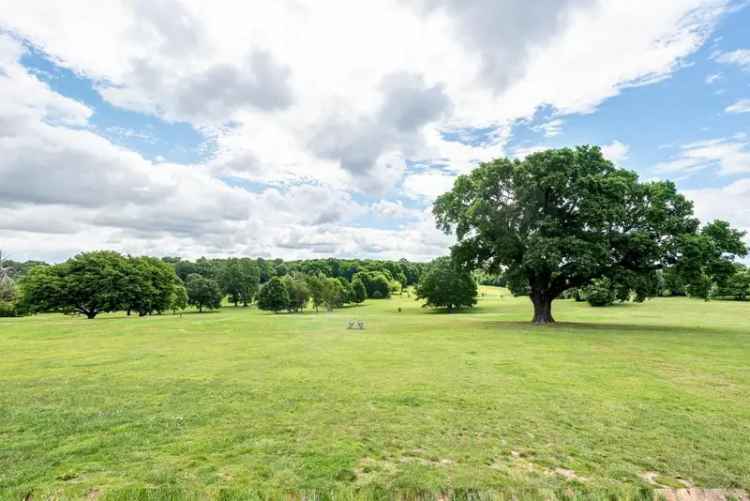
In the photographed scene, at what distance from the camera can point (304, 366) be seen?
12.9m

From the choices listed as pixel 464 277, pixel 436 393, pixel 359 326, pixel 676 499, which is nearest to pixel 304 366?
pixel 436 393

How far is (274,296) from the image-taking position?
65562mm

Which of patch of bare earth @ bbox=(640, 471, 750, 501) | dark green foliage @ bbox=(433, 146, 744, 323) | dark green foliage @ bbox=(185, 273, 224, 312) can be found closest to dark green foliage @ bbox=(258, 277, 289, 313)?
dark green foliage @ bbox=(185, 273, 224, 312)

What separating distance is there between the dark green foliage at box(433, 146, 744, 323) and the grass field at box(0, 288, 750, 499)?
494 inches

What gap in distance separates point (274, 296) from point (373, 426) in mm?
61724

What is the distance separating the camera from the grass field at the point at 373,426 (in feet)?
16.1

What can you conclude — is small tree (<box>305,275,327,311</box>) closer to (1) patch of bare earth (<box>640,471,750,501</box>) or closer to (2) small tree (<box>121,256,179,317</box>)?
(2) small tree (<box>121,256,179,317</box>)

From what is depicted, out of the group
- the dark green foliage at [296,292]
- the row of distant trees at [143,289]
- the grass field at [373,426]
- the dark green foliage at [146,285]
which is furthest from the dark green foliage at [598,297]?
the dark green foliage at [146,285]

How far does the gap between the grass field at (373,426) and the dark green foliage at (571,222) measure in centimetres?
1255

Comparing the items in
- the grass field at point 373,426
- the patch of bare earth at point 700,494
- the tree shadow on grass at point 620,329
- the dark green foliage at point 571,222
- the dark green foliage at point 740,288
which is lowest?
the tree shadow on grass at point 620,329

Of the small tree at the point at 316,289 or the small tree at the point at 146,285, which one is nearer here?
the small tree at the point at 146,285

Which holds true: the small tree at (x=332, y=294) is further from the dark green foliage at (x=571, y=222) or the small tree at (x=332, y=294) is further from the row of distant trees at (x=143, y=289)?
the dark green foliage at (x=571, y=222)

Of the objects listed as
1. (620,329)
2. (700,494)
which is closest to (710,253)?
(620,329)

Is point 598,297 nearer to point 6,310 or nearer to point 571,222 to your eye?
point 571,222
